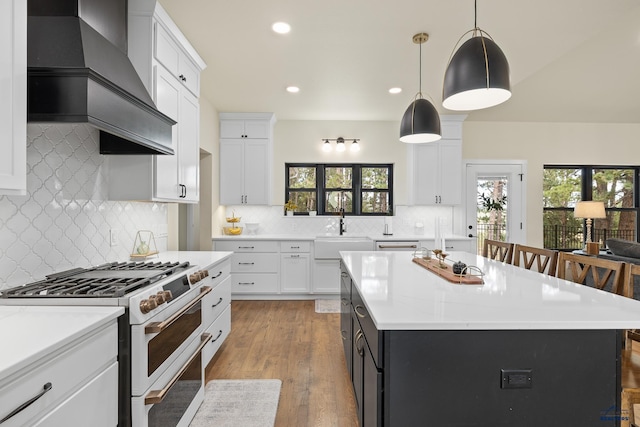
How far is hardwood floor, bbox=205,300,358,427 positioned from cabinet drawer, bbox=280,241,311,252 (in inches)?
31.1

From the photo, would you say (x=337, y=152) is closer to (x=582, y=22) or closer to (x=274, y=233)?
(x=274, y=233)

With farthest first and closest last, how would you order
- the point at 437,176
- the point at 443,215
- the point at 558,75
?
1. the point at 443,215
2. the point at 437,176
3. the point at 558,75

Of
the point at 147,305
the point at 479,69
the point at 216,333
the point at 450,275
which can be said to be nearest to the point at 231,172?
the point at 216,333

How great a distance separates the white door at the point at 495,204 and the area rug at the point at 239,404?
4176 millimetres

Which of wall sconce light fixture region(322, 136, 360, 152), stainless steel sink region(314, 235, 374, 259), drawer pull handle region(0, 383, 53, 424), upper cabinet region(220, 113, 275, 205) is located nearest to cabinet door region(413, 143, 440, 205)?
wall sconce light fixture region(322, 136, 360, 152)

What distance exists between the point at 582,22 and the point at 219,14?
2700mm

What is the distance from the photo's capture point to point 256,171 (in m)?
4.84

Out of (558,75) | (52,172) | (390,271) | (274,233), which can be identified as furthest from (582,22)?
(274,233)

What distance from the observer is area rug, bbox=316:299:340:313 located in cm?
419

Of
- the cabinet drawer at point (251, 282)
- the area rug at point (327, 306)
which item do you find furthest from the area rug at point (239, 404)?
the cabinet drawer at point (251, 282)

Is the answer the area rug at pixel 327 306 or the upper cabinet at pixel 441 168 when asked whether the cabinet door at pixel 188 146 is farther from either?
the upper cabinet at pixel 441 168

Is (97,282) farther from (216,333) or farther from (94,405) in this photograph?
(216,333)

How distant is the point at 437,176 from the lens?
499cm

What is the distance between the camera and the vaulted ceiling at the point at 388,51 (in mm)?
2355
